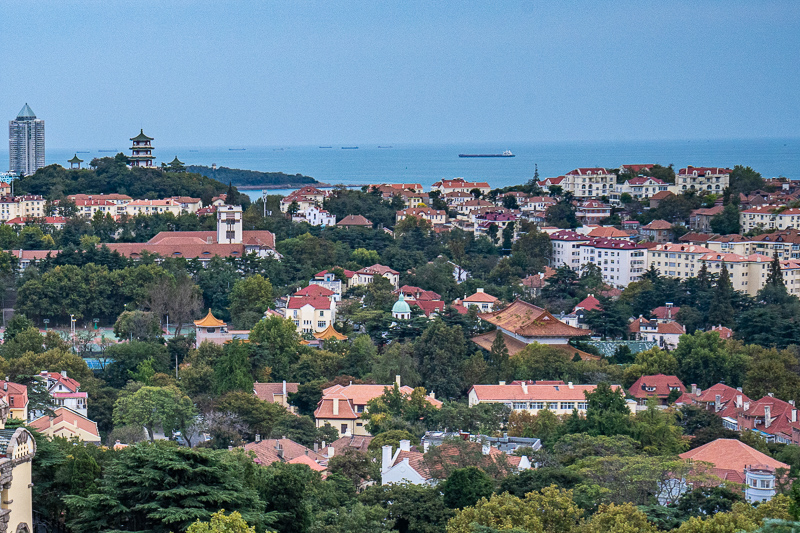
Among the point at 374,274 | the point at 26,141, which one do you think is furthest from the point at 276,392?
the point at 26,141

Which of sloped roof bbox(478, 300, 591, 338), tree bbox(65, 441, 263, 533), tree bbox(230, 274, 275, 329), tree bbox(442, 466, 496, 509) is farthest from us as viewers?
tree bbox(230, 274, 275, 329)

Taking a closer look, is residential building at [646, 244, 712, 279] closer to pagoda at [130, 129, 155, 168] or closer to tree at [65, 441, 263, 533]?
pagoda at [130, 129, 155, 168]

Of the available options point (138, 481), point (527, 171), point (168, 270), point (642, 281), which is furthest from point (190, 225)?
point (527, 171)

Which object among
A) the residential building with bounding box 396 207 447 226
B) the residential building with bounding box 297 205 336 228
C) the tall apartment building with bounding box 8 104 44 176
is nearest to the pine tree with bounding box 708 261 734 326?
A: the residential building with bounding box 396 207 447 226

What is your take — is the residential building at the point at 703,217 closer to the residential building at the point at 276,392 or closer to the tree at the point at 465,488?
the residential building at the point at 276,392

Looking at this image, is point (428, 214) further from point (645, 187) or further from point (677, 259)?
point (677, 259)

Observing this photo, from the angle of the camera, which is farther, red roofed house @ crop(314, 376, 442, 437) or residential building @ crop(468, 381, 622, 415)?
residential building @ crop(468, 381, 622, 415)
